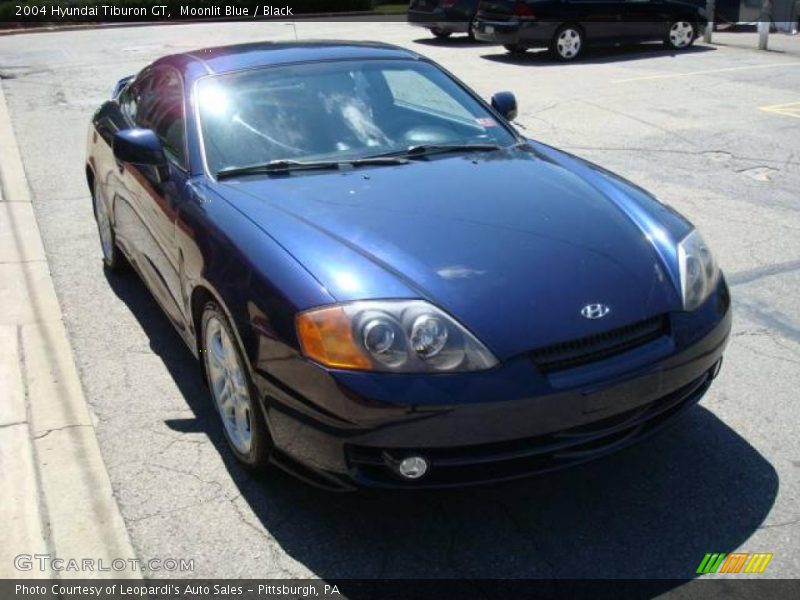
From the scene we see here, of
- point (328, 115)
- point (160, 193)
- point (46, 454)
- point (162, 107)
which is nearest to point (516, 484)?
point (46, 454)

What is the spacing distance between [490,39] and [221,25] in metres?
11.1

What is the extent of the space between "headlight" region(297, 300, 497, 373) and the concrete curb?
3.31 feet

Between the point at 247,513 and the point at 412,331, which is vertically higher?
the point at 412,331

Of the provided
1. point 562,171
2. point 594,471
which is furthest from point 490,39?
point 594,471

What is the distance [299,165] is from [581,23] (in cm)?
1230

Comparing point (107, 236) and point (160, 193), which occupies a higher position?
point (160, 193)

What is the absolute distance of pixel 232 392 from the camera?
3.70 metres

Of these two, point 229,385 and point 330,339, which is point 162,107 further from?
point 330,339

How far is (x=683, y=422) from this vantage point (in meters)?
3.94

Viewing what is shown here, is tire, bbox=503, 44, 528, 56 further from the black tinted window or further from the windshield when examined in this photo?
the windshield

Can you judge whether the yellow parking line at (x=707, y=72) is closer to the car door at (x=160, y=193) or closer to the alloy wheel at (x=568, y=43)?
the alloy wheel at (x=568, y=43)

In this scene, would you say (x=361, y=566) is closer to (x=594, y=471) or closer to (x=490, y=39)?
(x=594, y=471)

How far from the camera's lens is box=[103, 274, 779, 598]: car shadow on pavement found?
10.2ft

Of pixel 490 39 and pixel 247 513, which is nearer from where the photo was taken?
pixel 247 513
